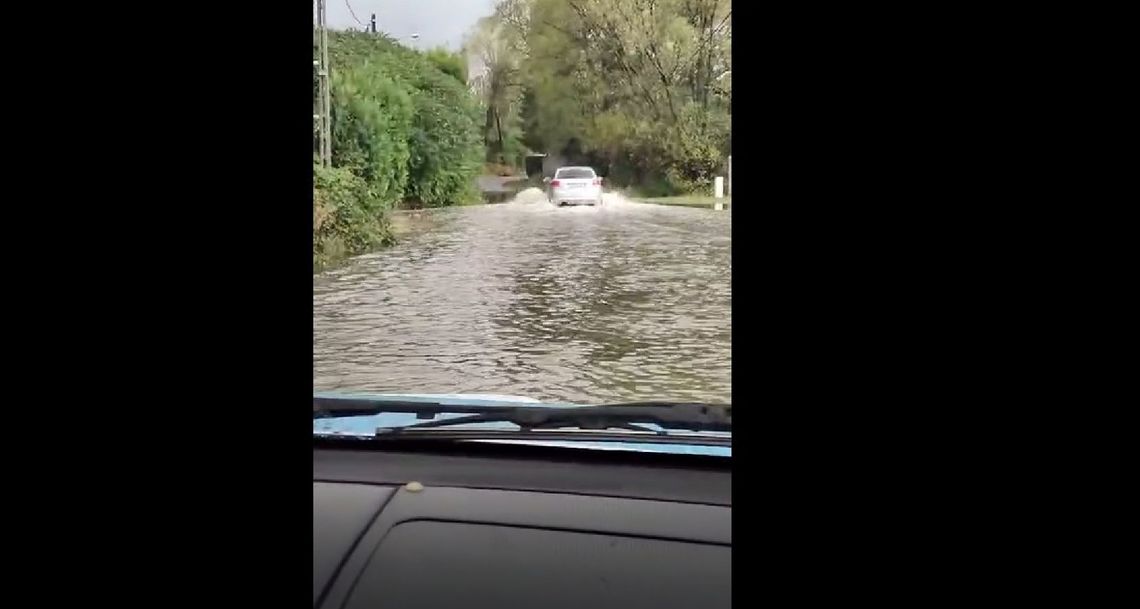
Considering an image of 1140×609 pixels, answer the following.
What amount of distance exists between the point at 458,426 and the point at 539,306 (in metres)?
1.40

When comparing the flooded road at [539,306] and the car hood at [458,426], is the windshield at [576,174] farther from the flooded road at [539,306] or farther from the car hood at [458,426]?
the car hood at [458,426]

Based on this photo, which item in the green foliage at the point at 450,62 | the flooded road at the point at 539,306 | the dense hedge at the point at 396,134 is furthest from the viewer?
the green foliage at the point at 450,62

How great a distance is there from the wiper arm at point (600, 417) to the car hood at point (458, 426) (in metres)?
0.02

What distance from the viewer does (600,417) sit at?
2.41m

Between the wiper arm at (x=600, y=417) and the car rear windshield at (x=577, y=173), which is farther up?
the car rear windshield at (x=577, y=173)

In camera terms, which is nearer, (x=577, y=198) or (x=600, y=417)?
(x=600, y=417)

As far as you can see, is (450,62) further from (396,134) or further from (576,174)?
(396,134)

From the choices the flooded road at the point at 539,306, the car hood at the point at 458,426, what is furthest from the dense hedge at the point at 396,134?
the car hood at the point at 458,426

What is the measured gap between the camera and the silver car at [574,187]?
383cm

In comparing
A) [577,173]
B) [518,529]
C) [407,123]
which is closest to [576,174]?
[577,173]
